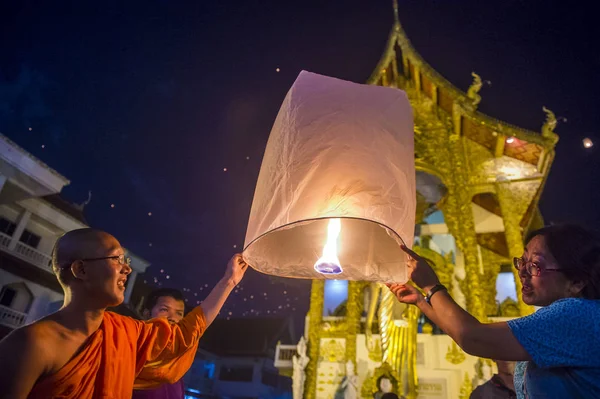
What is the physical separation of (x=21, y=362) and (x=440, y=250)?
12208 millimetres

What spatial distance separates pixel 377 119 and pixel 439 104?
36.4 feet

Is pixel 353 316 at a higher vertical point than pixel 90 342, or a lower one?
higher

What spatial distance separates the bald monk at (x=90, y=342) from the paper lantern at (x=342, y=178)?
1.96ft

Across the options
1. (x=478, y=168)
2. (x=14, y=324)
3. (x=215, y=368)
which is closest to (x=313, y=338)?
(x=478, y=168)

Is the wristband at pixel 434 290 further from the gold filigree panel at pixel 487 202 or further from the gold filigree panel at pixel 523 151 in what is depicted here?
the gold filigree panel at pixel 487 202

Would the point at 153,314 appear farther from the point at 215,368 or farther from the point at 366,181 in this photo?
the point at 215,368

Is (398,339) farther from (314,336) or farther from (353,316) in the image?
(314,336)

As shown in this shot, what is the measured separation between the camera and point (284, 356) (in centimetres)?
974

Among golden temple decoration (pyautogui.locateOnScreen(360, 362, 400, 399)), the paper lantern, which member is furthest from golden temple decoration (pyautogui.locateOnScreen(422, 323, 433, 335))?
the paper lantern

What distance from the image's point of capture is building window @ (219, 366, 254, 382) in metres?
20.6

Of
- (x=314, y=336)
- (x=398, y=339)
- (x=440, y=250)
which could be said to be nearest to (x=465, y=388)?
(x=398, y=339)

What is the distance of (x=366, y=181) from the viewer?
1.51 meters

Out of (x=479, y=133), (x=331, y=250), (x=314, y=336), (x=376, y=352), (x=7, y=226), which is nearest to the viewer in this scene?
(x=331, y=250)

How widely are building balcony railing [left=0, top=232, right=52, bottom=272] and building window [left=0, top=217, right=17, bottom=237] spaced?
640 millimetres
